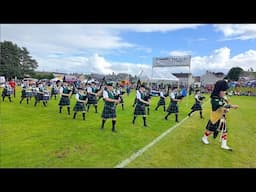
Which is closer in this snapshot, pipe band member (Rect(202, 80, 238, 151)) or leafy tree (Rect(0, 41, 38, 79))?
pipe band member (Rect(202, 80, 238, 151))

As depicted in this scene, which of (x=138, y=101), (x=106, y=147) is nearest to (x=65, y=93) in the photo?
(x=138, y=101)

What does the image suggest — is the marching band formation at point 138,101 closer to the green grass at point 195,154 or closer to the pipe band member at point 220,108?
the pipe band member at point 220,108

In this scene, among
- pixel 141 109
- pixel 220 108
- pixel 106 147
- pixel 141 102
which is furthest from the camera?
pixel 141 109

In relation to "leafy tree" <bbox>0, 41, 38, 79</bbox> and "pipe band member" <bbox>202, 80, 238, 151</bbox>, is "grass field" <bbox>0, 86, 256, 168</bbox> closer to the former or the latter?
"pipe band member" <bbox>202, 80, 238, 151</bbox>

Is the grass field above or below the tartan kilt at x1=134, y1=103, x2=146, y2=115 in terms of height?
below

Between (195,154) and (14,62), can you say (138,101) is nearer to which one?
(195,154)

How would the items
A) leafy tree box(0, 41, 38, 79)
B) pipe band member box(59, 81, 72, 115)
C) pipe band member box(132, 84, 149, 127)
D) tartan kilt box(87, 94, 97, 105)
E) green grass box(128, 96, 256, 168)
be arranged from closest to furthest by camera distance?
1. green grass box(128, 96, 256, 168)
2. pipe band member box(132, 84, 149, 127)
3. pipe band member box(59, 81, 72, 115)
4. tartan kilt box(87, 94, 97, 105)
5. leafy tree box(0, 41, 38, 79)

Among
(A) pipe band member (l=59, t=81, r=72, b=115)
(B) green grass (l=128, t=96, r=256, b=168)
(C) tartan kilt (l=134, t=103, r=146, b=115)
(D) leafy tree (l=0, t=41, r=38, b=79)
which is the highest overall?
(D) leafy tree (l=0, t=41, r=38, b=79)

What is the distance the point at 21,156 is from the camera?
441 centimetres

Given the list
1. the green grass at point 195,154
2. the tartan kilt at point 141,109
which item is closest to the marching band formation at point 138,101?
the tartan kilt at point 141,109

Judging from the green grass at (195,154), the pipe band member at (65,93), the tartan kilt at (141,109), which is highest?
the pipe band member at (65,93)

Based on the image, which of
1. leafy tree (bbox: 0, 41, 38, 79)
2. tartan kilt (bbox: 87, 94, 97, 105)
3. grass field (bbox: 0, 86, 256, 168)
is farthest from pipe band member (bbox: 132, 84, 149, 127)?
leafy tree (bbox: 0, 41, 38, 79)
